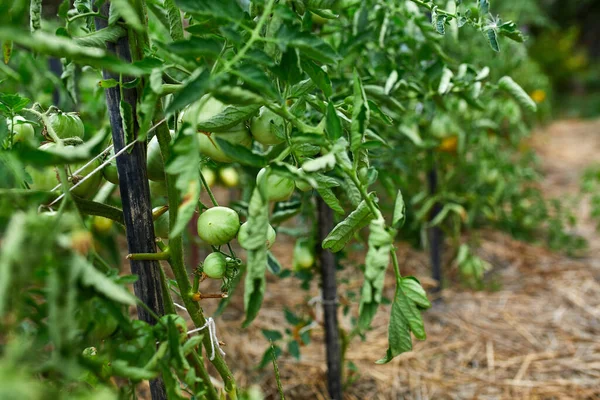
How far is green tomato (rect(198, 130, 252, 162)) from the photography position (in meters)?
0.55

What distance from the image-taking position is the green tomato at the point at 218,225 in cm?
55

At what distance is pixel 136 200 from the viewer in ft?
1.87

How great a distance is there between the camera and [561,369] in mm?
1415

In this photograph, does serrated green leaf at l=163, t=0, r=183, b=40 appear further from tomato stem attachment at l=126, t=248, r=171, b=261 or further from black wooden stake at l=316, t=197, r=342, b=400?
black wooden stake at l=316, t=197, r=342, b=400

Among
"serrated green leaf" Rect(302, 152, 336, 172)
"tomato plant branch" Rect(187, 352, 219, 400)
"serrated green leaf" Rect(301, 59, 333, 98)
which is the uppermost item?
"serrated green leaf" Rect(301, 59, 333, 98)

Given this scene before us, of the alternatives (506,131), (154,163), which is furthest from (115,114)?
(506,131)

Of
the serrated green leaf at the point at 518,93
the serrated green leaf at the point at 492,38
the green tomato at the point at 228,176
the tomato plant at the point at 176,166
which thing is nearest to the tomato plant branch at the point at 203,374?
the tomato plant at the point at 176,166

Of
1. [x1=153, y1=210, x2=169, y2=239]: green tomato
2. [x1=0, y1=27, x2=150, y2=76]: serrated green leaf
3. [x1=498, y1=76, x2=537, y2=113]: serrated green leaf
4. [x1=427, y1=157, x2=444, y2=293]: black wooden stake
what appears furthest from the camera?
[x1=427, y1=157, x2=444, y2=293]: black wooden stake

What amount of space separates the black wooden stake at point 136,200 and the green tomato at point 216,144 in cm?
7

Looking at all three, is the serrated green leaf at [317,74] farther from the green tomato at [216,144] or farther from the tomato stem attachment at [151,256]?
the tomato stem attachment at [151,256]

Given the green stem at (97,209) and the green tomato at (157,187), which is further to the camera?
the green tomato at (157,187)

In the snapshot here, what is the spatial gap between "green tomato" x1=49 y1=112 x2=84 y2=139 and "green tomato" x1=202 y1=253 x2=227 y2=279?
0.71 feet

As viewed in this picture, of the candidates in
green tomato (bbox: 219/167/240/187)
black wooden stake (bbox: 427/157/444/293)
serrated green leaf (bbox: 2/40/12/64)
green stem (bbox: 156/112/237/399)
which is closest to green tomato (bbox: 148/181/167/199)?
green stem (bbox: 156/112/237/399)

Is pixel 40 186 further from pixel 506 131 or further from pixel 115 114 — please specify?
pixel 506 131
